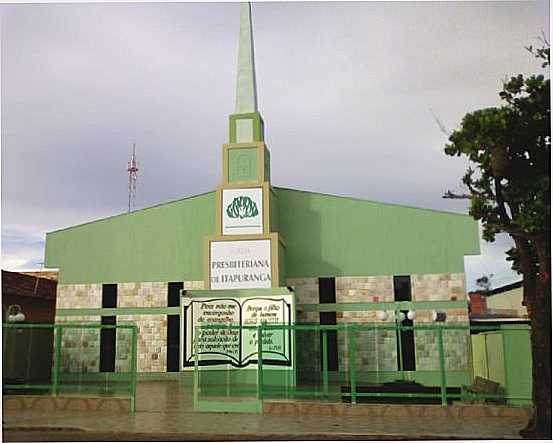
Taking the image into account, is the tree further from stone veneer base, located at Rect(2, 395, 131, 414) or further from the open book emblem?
the open book emblem

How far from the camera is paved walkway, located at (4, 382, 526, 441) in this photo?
A: 9.85 metres

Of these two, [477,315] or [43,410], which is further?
[477,315]

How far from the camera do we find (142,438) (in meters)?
9.77

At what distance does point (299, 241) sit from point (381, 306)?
325cm

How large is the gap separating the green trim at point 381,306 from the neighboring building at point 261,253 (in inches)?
1.2

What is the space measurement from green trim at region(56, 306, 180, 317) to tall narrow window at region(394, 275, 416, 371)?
6.85 metres

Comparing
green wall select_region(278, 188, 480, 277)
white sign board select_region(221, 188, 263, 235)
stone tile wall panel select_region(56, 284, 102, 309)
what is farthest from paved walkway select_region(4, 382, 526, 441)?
stone tile wall panel select_region(56, 284, 102, 309)

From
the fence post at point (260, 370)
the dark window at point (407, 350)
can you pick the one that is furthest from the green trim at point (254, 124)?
the fence post at point (260, 370)

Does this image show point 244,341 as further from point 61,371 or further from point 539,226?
point 539,226

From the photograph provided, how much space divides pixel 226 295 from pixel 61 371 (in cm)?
673

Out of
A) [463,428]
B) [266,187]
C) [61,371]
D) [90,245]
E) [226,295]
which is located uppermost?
[266,187]

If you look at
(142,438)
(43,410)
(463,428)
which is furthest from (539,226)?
(43,410)

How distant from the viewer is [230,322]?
18031 mm

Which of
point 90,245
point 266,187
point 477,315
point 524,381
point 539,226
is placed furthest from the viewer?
point 477,315
